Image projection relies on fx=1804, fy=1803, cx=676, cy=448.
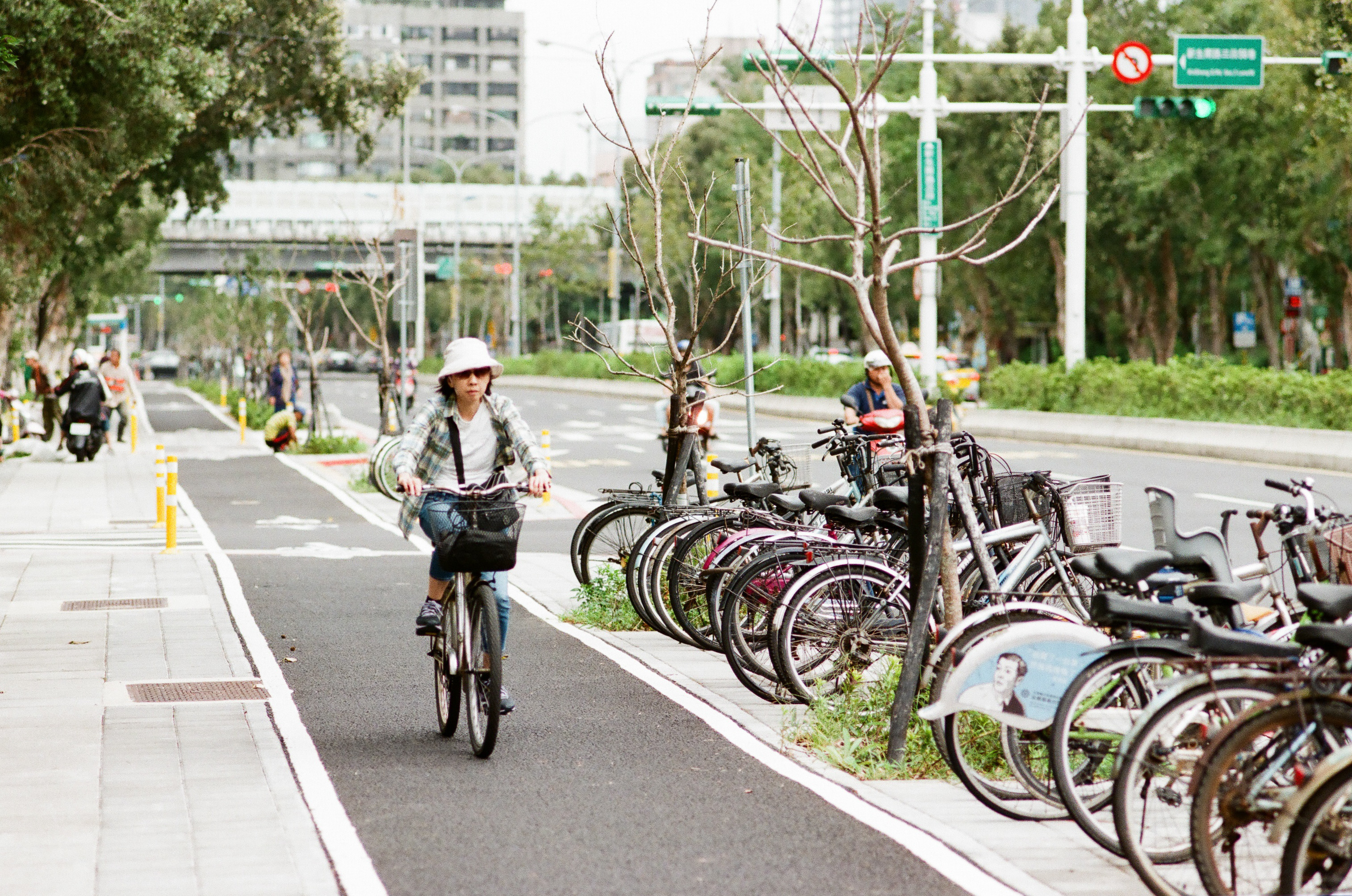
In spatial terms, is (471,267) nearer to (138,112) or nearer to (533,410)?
(533,410)

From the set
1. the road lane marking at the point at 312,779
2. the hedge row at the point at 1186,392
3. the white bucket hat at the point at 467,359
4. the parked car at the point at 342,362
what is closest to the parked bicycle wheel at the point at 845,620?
the white bucket hat at the point at 467,359

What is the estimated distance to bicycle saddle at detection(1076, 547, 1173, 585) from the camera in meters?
5.58

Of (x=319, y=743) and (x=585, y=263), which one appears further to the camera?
(x=585, y=263)

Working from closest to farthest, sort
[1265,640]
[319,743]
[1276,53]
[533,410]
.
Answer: [1265,640]
[319,743]
[1276,53]
[533,410]

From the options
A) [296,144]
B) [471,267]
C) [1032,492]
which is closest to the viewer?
[1032,492]

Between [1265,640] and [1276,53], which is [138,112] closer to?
[1265,640]

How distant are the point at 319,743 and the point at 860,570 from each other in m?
2.27

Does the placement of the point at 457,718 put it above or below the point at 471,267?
below

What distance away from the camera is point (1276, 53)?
3931 cm

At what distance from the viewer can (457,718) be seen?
7250mm

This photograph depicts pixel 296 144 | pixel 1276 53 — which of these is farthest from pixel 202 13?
pixel 296 144

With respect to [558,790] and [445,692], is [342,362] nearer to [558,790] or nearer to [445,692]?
[445,692]

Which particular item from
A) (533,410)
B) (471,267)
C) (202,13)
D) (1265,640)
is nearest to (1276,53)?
(533,410)

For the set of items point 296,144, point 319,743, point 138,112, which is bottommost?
point 319,743
